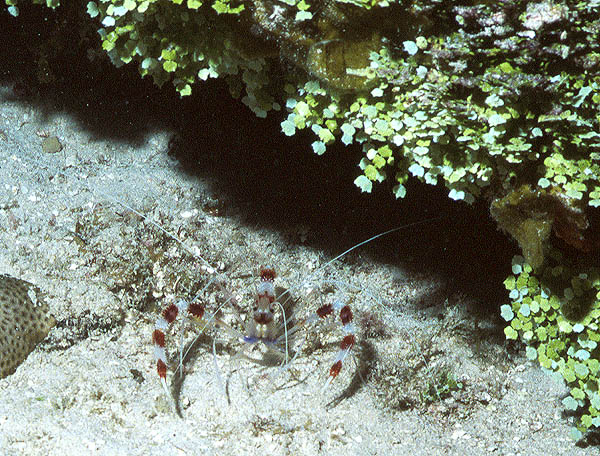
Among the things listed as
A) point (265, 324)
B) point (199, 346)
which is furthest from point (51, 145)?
point (265, 324)

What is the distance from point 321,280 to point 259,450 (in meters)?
2.01

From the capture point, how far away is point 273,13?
2.97m

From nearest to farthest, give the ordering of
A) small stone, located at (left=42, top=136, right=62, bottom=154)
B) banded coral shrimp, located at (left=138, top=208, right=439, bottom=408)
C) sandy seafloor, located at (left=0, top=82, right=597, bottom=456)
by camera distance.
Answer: sandy seafloor, located at (left=0, top=82, right=597, bottom=456) < banded coral shrimp, located at (left=138, top=208, right=439, bottom=408) < small stone, located at (left=42, top=136, right=62, bottom=154)

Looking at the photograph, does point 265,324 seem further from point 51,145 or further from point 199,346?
point 51,145

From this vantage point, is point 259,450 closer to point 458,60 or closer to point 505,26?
point 458,60

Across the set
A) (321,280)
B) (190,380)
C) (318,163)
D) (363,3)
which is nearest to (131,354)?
(190,380)

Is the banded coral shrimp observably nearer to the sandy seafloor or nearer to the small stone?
the sandy seafloor

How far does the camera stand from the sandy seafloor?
3.67 metres

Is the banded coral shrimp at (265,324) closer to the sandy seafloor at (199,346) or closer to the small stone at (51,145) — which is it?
the sandy seafloor at (199,346)

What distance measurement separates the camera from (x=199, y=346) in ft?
14.8

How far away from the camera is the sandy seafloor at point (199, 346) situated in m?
3.67

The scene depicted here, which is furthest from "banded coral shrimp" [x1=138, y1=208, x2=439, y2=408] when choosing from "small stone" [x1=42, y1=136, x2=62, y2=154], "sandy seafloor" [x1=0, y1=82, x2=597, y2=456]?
"small stone" [x1=42, y1=136, x2=62, y2=154]

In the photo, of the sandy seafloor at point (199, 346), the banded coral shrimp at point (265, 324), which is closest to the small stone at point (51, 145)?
the sandy seafloor at point (199, 346)

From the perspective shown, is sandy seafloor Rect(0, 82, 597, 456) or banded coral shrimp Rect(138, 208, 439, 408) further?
banded coral shrimp Rect(138, 208, 439, 408)
